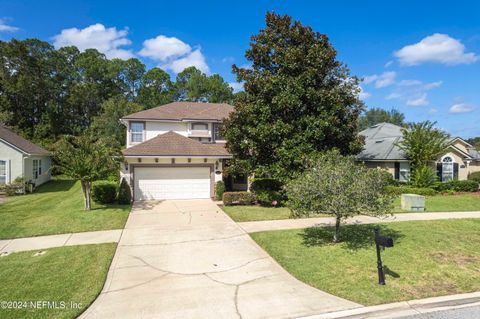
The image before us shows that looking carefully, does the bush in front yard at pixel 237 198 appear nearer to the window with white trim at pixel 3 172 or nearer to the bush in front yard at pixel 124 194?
the bush in front yard at pixel 124 194

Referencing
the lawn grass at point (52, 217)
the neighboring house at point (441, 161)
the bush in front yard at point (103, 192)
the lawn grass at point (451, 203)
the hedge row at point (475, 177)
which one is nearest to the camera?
the lawn grass at point (52, 217)

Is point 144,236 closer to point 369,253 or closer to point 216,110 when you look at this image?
point 369,253

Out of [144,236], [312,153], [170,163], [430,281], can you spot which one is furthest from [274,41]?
[430,281]

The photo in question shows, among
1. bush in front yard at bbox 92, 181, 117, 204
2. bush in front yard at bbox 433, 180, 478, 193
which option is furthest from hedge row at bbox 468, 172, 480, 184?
bush in front yard at bbox 92, 181, 117, 204

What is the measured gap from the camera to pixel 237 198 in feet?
52.8

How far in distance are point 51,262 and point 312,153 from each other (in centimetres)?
1100

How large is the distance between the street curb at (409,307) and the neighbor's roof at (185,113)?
19.0 meters

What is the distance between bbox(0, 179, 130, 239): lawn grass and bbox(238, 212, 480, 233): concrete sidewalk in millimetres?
5366

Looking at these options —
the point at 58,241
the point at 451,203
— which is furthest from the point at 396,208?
the point at 58,241

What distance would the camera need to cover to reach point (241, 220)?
12531 mm

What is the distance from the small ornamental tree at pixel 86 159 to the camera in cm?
1355

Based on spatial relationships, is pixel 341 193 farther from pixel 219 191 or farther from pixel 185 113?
pixel 185 113

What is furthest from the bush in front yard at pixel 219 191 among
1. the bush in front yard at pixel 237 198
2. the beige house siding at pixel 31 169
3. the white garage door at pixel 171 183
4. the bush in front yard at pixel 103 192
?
the beige house siding at pixel 31 169

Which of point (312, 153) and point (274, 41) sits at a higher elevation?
point (274, 41)
